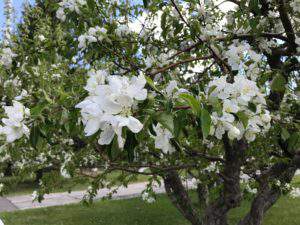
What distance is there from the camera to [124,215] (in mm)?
9742

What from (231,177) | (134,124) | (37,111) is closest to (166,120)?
(134,124)

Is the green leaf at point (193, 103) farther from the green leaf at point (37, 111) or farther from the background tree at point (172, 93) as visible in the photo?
the green leaf at point (37, 111)

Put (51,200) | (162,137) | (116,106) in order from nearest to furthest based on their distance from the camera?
1. (116,106)
2. (162,137)
3. (51,200)

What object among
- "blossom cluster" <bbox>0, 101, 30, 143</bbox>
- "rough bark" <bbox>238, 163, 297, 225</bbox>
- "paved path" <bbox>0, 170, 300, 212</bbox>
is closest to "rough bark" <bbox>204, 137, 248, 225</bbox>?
"rough bark" <bbox>238, 163, 297, 225</bbox>

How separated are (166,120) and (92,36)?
206 centimetres

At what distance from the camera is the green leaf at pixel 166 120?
126cm

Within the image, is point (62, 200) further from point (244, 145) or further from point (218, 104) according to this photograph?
point (218, 104)

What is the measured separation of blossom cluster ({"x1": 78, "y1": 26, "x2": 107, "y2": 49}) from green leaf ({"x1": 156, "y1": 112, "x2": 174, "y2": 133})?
202cm

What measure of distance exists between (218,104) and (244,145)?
2.16 metres

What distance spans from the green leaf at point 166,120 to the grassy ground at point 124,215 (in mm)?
7489

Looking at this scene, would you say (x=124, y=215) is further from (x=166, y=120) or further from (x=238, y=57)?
(x=166, y=120)

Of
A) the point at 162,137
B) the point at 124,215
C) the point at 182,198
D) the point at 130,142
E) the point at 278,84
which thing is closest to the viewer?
the point at 130,142

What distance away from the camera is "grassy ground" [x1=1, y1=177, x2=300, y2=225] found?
29.2 feet

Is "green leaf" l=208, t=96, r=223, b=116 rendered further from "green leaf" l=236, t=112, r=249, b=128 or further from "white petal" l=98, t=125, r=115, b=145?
"white petal" l=98, t=125, r=115, b=145
